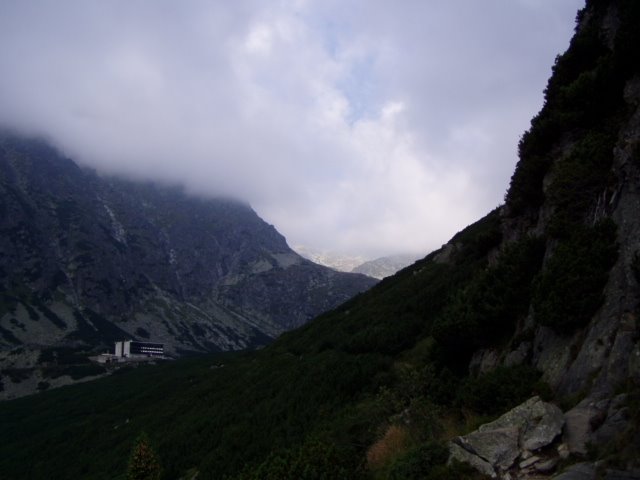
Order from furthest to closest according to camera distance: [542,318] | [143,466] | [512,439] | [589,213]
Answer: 1. [143,466]
2. [589,213]
3. [542,318]
4. [512,439]

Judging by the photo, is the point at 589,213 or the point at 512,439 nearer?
the point at 512,439

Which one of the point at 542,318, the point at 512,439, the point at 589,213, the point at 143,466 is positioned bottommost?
the point at 143,466

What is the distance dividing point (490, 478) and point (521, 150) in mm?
18913

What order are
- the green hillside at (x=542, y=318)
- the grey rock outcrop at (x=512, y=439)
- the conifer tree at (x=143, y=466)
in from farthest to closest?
1. the conifer tree at (x=143, y=466)
2. the green hillside at (x=542, y=318)
3. the grey rock outcrop at (x=512, y=439)

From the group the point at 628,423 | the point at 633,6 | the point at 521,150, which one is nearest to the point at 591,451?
the point at 628,423

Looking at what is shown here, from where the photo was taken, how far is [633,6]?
19.2 m

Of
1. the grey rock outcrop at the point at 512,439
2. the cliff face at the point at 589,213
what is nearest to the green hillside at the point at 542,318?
the cliff face at the point at 589,213

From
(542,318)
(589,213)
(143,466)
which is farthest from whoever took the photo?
(143,466)

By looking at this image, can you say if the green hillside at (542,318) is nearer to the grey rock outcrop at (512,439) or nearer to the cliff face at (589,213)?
the cliff face at (589,213)

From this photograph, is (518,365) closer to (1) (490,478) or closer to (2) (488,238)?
(1) (490,478)

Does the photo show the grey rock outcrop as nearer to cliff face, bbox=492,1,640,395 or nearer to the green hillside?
the green hillside

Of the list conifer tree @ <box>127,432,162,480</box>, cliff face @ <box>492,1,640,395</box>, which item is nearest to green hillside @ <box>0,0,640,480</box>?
cliff face @ <box>492,1,640,395</box>

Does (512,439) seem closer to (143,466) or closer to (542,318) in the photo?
(542,318)

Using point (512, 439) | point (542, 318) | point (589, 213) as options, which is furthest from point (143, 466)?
point (589, 213)
